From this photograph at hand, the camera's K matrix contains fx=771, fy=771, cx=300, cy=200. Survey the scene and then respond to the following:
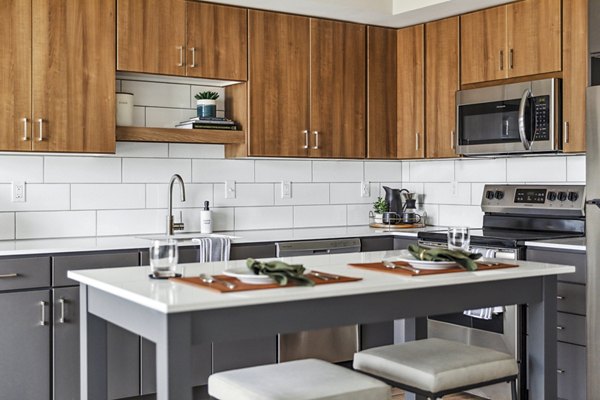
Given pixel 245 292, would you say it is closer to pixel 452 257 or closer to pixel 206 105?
pixel 452 257

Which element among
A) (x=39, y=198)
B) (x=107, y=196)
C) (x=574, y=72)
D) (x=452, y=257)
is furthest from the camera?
(x=107, y=196)

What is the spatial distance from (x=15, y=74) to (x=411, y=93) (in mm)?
2487

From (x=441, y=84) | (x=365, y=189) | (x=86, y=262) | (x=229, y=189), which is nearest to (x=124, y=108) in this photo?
(x=229, y=189)

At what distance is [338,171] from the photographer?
529 centimetres

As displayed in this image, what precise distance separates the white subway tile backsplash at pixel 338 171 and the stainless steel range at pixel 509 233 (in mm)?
932

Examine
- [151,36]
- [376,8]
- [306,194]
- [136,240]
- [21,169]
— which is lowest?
[136,240]

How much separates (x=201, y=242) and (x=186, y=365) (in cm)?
202

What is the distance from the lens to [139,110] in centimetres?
451

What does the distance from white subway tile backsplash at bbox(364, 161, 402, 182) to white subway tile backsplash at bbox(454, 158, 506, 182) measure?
0.53 metres

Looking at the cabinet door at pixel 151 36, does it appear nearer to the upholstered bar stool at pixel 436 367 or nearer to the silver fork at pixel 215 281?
the silver fork at pixel 215 281

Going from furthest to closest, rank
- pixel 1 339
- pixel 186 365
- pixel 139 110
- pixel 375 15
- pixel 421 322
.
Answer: pixel 375 15
pixel 139 110
pixel 1 339
pixel 421 322
pixel 186 365

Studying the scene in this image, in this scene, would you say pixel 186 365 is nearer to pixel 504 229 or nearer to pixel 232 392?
pixel 232 392

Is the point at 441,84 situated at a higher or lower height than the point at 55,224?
higher

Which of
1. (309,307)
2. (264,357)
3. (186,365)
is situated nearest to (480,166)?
(264,357)
